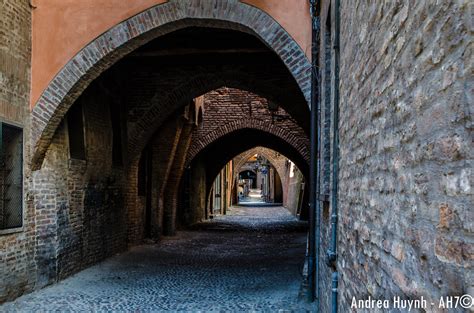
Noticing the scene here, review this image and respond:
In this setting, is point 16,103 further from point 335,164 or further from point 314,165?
point 335,164

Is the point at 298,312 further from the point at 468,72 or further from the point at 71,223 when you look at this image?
the point at 468,72

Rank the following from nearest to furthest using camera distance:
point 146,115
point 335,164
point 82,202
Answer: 1. point 335,164
2. point 82,202
3. point 146,115

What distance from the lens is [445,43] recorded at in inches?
54.6

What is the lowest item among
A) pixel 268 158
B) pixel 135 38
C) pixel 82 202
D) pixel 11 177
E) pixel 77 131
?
pixel 82 202

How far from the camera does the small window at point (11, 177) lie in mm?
6289

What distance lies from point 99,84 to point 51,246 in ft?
11.2

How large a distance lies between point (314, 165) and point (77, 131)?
14.5ft

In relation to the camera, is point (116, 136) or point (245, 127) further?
point (245, 127)

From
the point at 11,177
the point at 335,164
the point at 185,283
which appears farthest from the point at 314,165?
the point at 11,177

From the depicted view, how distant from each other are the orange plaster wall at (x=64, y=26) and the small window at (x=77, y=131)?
52.6 inches

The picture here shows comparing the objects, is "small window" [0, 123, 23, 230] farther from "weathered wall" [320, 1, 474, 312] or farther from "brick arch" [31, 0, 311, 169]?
"weathered wall" [320, 1, 474, 312]

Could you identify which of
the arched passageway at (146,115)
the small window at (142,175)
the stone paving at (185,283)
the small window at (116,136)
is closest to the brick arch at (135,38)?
the arched passageway at (146,115)

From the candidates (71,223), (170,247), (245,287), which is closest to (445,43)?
(245,287)

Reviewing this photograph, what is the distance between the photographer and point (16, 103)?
662cm
